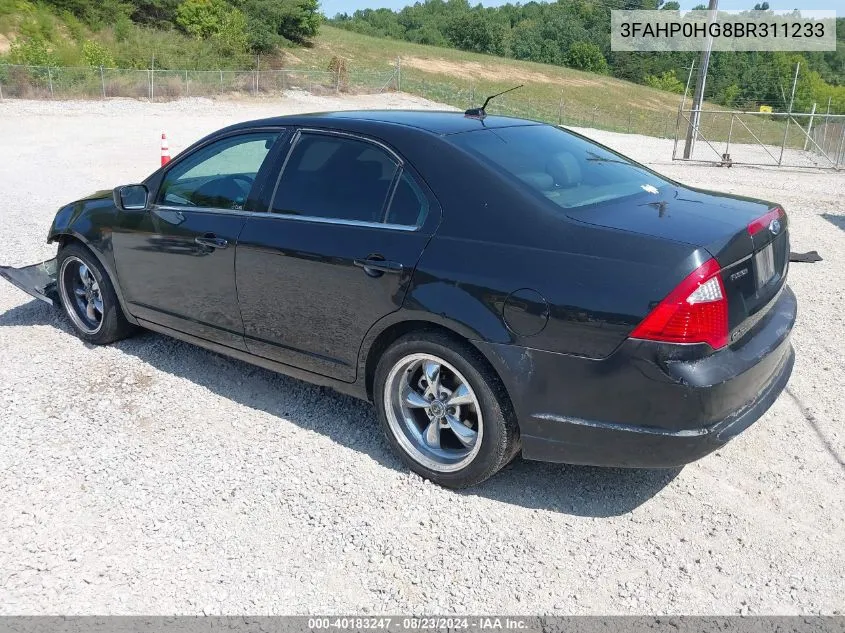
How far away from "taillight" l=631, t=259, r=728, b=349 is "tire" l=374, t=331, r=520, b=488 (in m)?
0.74

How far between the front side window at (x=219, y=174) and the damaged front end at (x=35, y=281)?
1.67 meters

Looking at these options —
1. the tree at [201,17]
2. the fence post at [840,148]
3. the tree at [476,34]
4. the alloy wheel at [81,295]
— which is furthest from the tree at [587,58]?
the alloy wheel at [81,295]

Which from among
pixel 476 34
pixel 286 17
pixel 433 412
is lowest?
pixel 433 412

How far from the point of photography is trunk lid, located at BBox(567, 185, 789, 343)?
3062 millimetres

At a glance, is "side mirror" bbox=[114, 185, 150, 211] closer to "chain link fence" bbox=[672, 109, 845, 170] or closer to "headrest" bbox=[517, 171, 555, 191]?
"headrest" bbox=[517, 171, 555, 191]

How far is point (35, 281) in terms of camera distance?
582 cm

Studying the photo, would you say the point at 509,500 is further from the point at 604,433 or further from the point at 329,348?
the point at 329,348

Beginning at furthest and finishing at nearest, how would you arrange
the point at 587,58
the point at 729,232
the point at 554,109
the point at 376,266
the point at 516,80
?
the point at 587,58 → the point at 516,80 → the point at 554,109 → the point at 376,266 → the point at 729,232

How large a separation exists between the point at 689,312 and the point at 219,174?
9.96 feet

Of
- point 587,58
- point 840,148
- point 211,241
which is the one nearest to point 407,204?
point 211,241

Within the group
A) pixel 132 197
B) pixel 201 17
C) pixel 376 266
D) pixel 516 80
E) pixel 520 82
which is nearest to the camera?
pixel 376 266

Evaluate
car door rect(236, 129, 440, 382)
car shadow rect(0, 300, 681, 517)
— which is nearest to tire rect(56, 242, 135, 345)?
car shadow rect(0, 300, 681, 517)

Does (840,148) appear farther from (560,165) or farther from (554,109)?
(554,109)

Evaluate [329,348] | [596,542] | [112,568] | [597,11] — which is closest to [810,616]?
[596,542]
